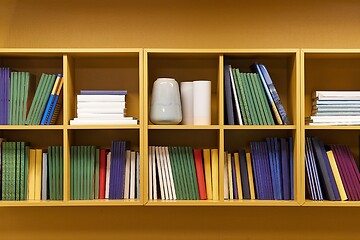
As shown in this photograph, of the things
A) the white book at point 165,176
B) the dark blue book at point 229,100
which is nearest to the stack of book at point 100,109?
the white book at point 165,176

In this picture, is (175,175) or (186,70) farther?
(186,70)

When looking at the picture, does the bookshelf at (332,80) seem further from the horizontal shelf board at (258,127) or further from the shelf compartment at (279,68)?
the horizontal shelf board at (258,127)

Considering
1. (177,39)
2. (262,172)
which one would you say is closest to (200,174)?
(262,172)

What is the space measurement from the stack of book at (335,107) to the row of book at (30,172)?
1.28 m

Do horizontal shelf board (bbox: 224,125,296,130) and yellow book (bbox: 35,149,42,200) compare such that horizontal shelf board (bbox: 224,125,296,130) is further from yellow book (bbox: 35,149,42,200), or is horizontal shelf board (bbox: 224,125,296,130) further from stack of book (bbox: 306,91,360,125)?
yellow book (bbox: 35,149,42,200)

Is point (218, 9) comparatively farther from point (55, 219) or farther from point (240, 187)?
point (55, 219)

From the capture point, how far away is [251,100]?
2664 mm

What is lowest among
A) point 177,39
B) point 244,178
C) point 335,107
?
point 244,178

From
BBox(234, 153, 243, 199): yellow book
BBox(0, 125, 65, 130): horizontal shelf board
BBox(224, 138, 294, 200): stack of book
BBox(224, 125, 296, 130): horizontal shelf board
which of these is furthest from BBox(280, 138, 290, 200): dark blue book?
BBox(0, 125, 65, 130): horizontal shelf board

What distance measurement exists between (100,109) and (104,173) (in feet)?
1.07

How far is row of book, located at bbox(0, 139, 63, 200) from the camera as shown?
8.70ft

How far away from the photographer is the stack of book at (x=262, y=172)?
2.68m

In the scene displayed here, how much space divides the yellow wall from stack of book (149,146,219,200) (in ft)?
0.77

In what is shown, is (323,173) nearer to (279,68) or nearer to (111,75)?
(279,68)
